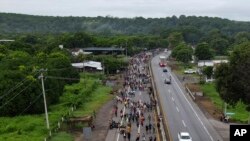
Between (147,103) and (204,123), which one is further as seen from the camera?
(147,103)

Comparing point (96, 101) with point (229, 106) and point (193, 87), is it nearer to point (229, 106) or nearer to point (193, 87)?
point (229, 106)

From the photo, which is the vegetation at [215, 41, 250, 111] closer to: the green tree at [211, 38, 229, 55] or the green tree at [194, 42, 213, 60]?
the green tree at [194, 42, 213, 60]

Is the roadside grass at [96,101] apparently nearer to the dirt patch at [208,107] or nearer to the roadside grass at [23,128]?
the roadside grass at [23,128]

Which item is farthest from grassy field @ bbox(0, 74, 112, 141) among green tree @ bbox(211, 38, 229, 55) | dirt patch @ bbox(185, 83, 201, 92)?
green tree @ bbox(211, 38, 229, 55)

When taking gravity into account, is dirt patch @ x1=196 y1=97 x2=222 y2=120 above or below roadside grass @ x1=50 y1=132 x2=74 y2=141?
below

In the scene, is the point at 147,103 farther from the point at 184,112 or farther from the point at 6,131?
the point at 6,131

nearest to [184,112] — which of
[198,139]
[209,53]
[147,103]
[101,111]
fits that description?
[147,103]

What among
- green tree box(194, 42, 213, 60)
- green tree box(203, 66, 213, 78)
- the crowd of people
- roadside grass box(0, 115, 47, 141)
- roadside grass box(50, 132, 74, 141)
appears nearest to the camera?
roadside grass box(50, 132, 74, 141)
